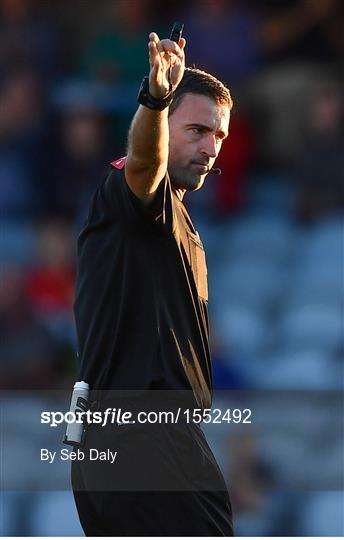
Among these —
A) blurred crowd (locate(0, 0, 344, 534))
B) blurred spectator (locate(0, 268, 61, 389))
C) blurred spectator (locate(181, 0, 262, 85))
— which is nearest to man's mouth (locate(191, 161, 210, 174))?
blurred spectator (locate(0, 268, 61, 389))

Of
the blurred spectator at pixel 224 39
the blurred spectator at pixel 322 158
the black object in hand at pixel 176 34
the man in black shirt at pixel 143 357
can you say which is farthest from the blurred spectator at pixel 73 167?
the black object in hand at pixel 176 34

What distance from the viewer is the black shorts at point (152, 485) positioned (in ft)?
9.96

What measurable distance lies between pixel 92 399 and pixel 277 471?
356 centimetres

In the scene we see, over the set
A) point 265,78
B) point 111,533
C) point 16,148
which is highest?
point 265,78

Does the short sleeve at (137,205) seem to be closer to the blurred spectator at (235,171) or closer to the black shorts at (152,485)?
the black shorts at (152,485)

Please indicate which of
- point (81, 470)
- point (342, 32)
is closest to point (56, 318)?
point (342, 32)

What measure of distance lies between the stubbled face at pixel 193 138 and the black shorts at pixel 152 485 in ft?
2.26

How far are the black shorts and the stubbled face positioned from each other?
2.26 feet

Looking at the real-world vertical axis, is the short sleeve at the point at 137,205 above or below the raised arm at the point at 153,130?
below

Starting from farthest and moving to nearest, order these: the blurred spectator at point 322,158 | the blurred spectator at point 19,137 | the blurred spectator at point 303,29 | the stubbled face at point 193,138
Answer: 1. the blurred spectator at point 303,29
2. the blurred spectator at point 19,137
3. the blurred spectator at point 322,158
4. the stubbled face at point 193,138

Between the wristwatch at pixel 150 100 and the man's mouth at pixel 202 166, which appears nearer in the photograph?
the wristwatch at pixel 150 100

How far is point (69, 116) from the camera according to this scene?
8.20m

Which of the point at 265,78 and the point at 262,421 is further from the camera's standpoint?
the point at 265,78

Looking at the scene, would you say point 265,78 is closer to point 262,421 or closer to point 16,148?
point 16,148
